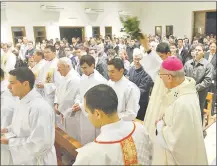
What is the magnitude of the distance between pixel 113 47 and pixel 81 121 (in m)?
0.73

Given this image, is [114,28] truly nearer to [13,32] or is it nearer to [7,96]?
[13,32]

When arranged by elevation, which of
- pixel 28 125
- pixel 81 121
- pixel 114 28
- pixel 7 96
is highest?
pixel 114 28

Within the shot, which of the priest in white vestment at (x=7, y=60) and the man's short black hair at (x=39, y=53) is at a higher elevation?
the man's short black hair at (x=39, y=53)

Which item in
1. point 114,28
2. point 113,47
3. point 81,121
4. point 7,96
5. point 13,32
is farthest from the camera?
point 81,121

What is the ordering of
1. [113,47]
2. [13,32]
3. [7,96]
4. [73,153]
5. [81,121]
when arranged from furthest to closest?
[81,121], [113,47], [73,153], [13,32], [7,96]

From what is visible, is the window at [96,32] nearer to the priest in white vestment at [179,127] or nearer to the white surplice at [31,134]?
the priest in white vestment at [179,127]

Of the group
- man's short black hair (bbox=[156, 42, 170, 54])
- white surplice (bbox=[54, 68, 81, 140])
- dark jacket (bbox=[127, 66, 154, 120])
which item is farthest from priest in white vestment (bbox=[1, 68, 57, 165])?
dark jacket (bbox=[127, 66, 154, 120])

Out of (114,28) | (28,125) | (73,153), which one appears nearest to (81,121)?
(73,153)

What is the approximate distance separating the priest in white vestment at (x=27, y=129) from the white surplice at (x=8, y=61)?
32 mm

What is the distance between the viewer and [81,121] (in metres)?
2.05

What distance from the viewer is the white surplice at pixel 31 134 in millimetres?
993

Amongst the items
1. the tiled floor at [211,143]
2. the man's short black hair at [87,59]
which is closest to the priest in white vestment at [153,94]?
the man's short black hair at [87,59]

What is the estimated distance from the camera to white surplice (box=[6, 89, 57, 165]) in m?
0.99

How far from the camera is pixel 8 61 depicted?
1050 millimetres
